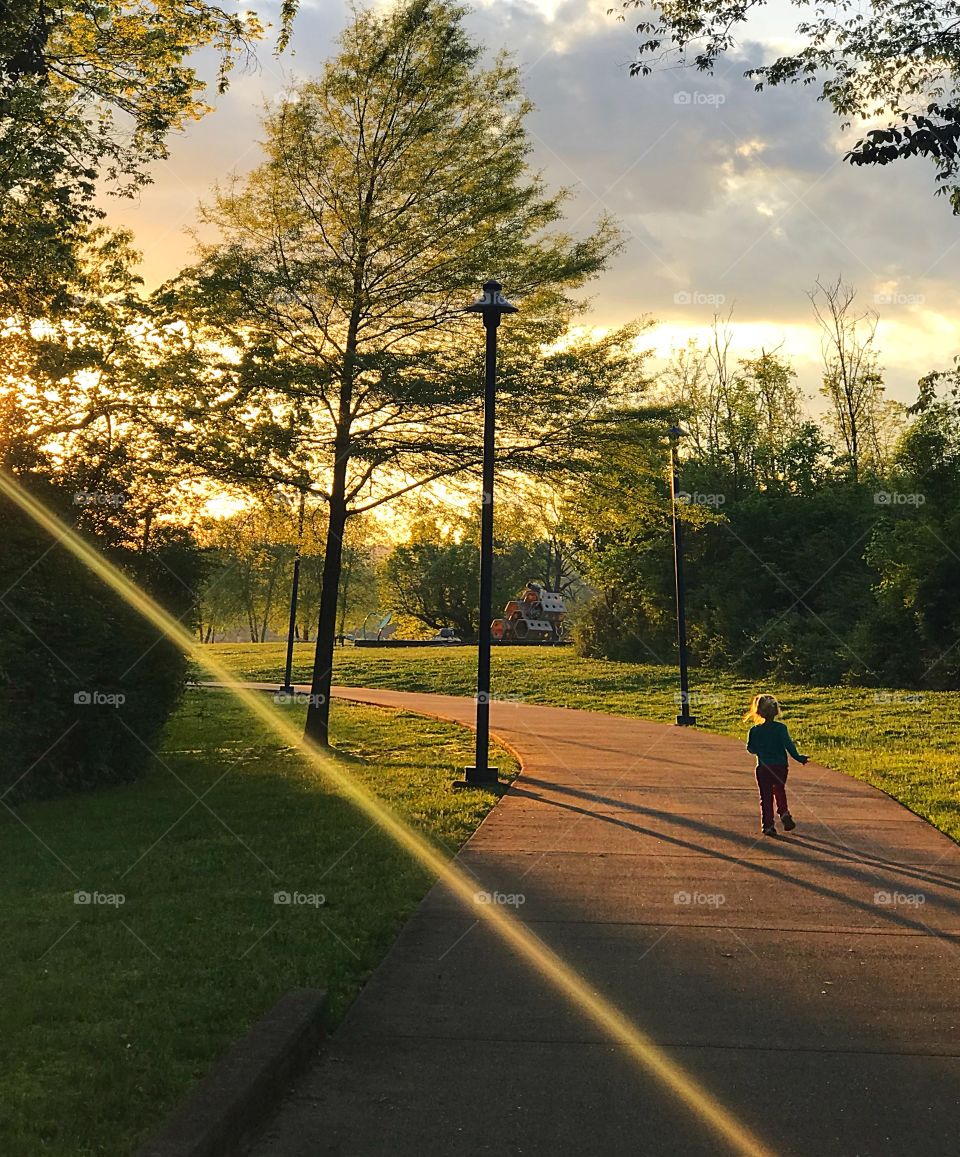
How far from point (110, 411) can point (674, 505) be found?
30.6 ft

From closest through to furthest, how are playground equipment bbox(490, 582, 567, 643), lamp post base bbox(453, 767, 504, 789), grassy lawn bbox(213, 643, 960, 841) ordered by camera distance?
lamp post base bbox(453, 767, 504, 789)
grassy lawn bbox(213, 643, 960, 841)
playground equipment bbox(490, 582, 567, 643)

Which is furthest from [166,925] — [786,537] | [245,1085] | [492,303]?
[786,537]

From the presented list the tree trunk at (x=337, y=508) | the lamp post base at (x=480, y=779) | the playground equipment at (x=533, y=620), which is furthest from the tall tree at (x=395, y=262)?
the playground equipment at (x=533, y=620)

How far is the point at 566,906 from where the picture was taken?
22.6 feet

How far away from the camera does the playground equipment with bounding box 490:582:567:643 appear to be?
6425 centimetres

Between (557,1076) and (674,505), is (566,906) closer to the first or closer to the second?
(557,1076)

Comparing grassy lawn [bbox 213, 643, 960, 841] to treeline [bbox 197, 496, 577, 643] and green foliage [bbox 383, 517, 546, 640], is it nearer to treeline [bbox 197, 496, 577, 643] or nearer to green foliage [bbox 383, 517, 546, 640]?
treeline [bbox 197, 496, 577, 643]

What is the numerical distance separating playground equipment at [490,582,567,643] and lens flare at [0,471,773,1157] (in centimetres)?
4681

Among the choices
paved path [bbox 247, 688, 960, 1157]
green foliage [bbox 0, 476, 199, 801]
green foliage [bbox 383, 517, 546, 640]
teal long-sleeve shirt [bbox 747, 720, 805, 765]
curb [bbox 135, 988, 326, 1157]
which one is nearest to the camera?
curb [bbox 135, 988, 326, 1157]

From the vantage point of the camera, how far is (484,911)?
22.1 ft

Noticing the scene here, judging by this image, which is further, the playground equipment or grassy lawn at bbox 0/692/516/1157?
the playground equipment

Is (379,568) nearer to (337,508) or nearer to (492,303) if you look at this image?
(337,508)

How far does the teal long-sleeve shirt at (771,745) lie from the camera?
31.4ft

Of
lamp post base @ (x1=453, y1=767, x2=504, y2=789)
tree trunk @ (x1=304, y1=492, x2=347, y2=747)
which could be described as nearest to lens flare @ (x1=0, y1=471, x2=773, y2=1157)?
tree trunk @ (x1=304, y1=492, x2=347, y2=747)
